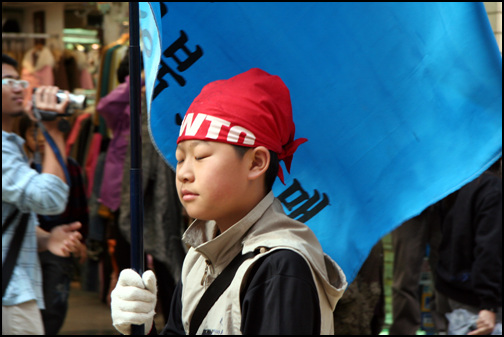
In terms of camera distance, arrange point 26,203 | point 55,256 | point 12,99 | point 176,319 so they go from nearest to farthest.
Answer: point 176,319
point 26,203
point 12,99
point 55,256

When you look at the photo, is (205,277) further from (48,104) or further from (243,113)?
(48,104)

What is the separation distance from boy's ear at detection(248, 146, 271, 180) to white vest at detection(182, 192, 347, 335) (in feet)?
0.24

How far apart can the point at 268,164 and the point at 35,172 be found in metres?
2.27

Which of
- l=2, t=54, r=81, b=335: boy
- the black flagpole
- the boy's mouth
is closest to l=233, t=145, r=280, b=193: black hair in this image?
the boy's mouth

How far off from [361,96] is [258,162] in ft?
1.91

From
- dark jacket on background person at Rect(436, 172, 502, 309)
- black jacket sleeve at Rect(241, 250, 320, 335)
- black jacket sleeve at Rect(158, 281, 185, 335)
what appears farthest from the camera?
dark jacket on background person at Rect(436, 172, 502, 309)

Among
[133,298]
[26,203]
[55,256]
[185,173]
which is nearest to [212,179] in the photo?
[185,173]

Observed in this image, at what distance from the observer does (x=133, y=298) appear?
80.0 inches

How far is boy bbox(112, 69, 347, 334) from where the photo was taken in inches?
76.7

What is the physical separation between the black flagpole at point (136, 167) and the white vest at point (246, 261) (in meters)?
0.14

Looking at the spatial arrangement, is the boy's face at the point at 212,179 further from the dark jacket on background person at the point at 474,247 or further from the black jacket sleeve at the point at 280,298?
the dark jacket on background person at the point at 474,247

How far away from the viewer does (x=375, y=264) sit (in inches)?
190

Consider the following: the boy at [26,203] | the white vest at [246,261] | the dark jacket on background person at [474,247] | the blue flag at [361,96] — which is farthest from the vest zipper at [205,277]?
the dark jacket on background person at [474,247]

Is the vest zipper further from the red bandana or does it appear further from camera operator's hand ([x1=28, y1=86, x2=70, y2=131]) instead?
camera operator's hand ([x1=28, y1=86, x2=70, y2=131])
